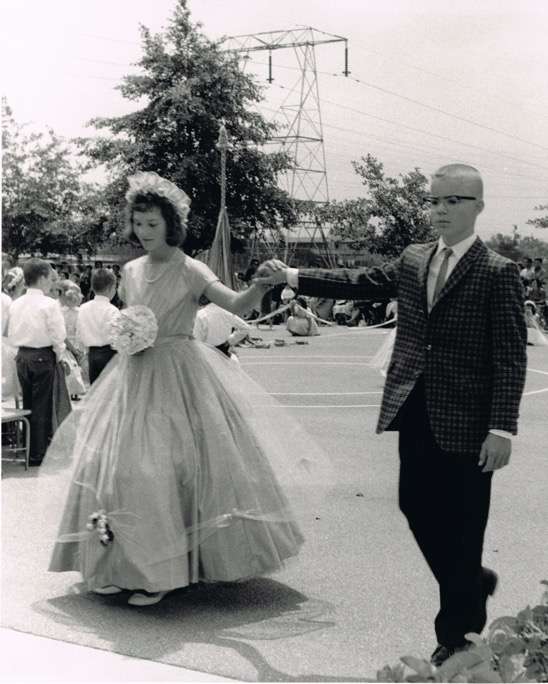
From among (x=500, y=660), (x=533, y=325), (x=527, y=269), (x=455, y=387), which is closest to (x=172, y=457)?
(x=455, y=387)

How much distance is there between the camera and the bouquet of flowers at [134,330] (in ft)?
17.5

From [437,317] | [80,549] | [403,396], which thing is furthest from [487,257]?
[80,549]

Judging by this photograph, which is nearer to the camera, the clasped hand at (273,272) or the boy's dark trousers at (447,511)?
the boy's dark trousers at (447,511)

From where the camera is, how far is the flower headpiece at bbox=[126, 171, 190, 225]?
541cm

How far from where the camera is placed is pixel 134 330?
532cm

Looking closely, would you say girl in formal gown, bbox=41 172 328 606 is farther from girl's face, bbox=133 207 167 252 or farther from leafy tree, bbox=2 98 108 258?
leafy tree, bbox=2 98 108 258

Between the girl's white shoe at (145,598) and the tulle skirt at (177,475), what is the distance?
0.26ft

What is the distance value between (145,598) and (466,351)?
2.09m

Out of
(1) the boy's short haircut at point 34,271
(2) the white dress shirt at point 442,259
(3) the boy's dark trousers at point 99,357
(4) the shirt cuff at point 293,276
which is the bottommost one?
(3) the boy's dark trousers at point 99,357

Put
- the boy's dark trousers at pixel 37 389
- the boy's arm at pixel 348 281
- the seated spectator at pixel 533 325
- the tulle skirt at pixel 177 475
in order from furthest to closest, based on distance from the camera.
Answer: the boy's dark trousers at pixel 37 389, the seated spectator at pixel 533 325, the tulle skirt at pixel 177 475, the boy's arm at pixel 348 281

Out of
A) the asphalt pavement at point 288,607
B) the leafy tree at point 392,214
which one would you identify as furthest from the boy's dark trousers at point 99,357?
the leafy tree at point 392,214

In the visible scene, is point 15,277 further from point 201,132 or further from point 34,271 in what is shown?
point 201,132

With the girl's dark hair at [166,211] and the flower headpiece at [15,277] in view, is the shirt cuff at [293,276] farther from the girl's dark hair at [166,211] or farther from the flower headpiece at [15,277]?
the flower headpiece at [15,277]

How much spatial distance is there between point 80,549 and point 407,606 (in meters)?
1.65
